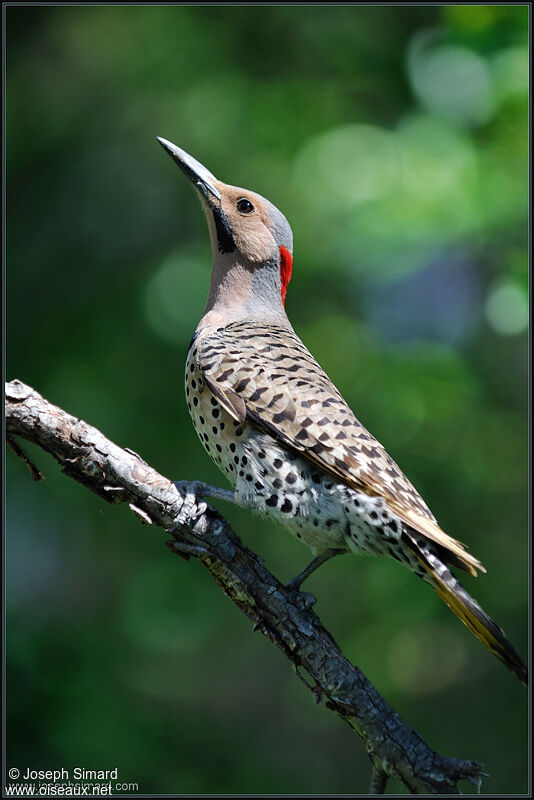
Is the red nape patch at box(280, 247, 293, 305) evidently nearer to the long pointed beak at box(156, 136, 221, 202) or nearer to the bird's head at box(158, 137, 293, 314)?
the bird's head at box(158, 137, 293, 314)

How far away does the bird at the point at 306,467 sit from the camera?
3.11m

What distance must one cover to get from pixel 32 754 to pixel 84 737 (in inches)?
13.8

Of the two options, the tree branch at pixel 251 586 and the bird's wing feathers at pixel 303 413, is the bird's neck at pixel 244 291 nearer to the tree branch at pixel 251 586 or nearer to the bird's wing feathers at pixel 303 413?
the bird's wing feathers at pixel 303 413

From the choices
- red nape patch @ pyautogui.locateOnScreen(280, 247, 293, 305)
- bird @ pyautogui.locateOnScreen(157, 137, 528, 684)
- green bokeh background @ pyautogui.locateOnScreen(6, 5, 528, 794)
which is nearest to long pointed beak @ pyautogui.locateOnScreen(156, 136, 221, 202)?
red nape patch @ pyautogui.locateOnScreen(280, 247, 293, 305)

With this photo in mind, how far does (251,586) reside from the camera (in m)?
3.14

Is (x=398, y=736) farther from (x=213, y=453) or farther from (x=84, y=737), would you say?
(x=84, y=737)

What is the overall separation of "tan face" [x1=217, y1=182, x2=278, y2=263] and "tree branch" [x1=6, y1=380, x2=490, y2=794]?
4.75 ft

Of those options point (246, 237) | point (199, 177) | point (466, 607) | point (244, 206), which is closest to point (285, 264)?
point (246, 237)

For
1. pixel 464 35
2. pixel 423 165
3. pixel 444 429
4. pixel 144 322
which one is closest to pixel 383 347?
pixel 444 429

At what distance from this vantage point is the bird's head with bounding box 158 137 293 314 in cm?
412

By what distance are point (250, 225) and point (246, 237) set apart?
7 cm

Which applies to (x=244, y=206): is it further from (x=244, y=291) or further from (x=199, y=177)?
(x=244, y=291)

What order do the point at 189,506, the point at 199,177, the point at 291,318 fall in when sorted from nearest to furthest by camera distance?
the point at 189,506
the point at 199,177
the point at 291,318

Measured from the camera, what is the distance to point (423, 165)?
5578 mm
